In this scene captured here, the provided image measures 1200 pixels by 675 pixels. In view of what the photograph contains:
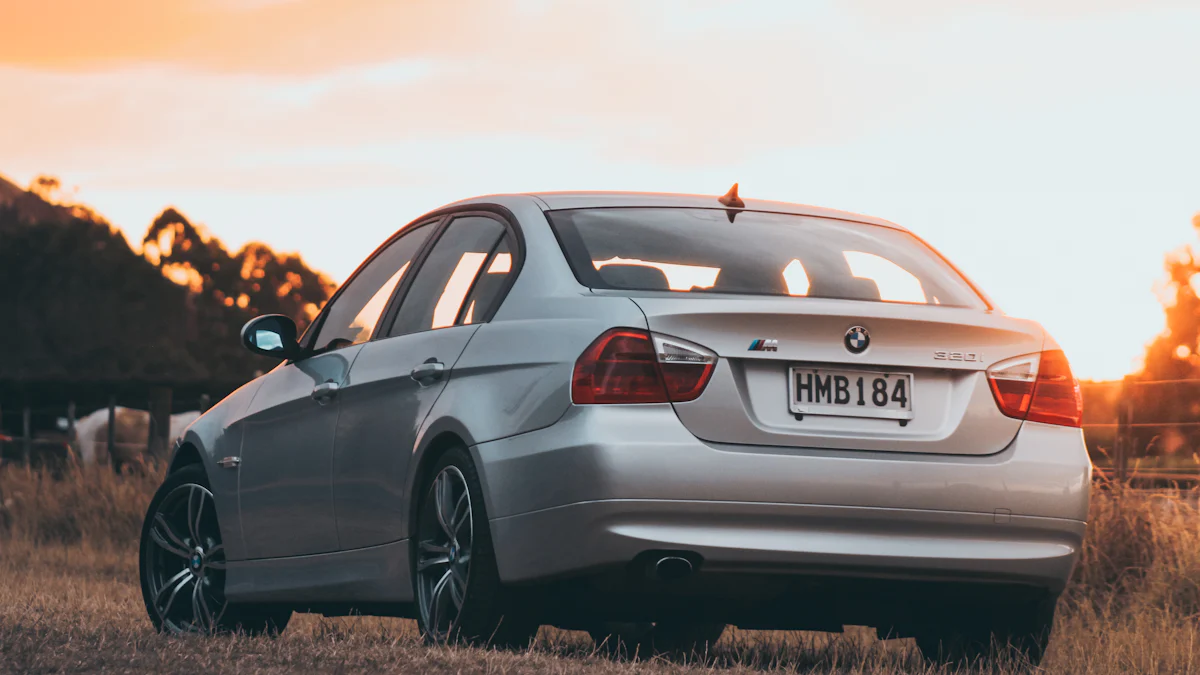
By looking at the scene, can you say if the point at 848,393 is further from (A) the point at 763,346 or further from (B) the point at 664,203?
(B) the point at 664,203

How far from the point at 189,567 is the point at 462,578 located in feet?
7.88

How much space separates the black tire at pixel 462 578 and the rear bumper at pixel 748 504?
0.10 metres

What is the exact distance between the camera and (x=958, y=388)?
519 centimetres

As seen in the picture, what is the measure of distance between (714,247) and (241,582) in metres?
2.52

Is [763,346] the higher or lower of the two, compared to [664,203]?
lower

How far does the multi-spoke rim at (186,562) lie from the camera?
23.7 feet

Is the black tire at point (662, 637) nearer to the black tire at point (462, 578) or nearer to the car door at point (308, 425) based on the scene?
the car door at point (308, 425)

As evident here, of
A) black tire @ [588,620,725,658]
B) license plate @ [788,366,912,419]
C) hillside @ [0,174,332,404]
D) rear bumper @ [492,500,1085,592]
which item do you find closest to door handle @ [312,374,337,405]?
rear bumper @ [492,500,1085,592]

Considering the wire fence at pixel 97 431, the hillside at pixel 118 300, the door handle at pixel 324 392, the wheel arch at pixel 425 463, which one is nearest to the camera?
the wheel arch at pixel 425 463

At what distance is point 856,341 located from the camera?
16.6 feet

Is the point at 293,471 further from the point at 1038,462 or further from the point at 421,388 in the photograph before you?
the point at 1038,462

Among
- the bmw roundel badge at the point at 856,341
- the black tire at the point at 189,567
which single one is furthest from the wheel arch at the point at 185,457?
the bmw roundel badge at the point at 856,341

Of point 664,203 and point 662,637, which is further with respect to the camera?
point 662,637

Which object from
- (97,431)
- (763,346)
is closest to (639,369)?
(763,346)
